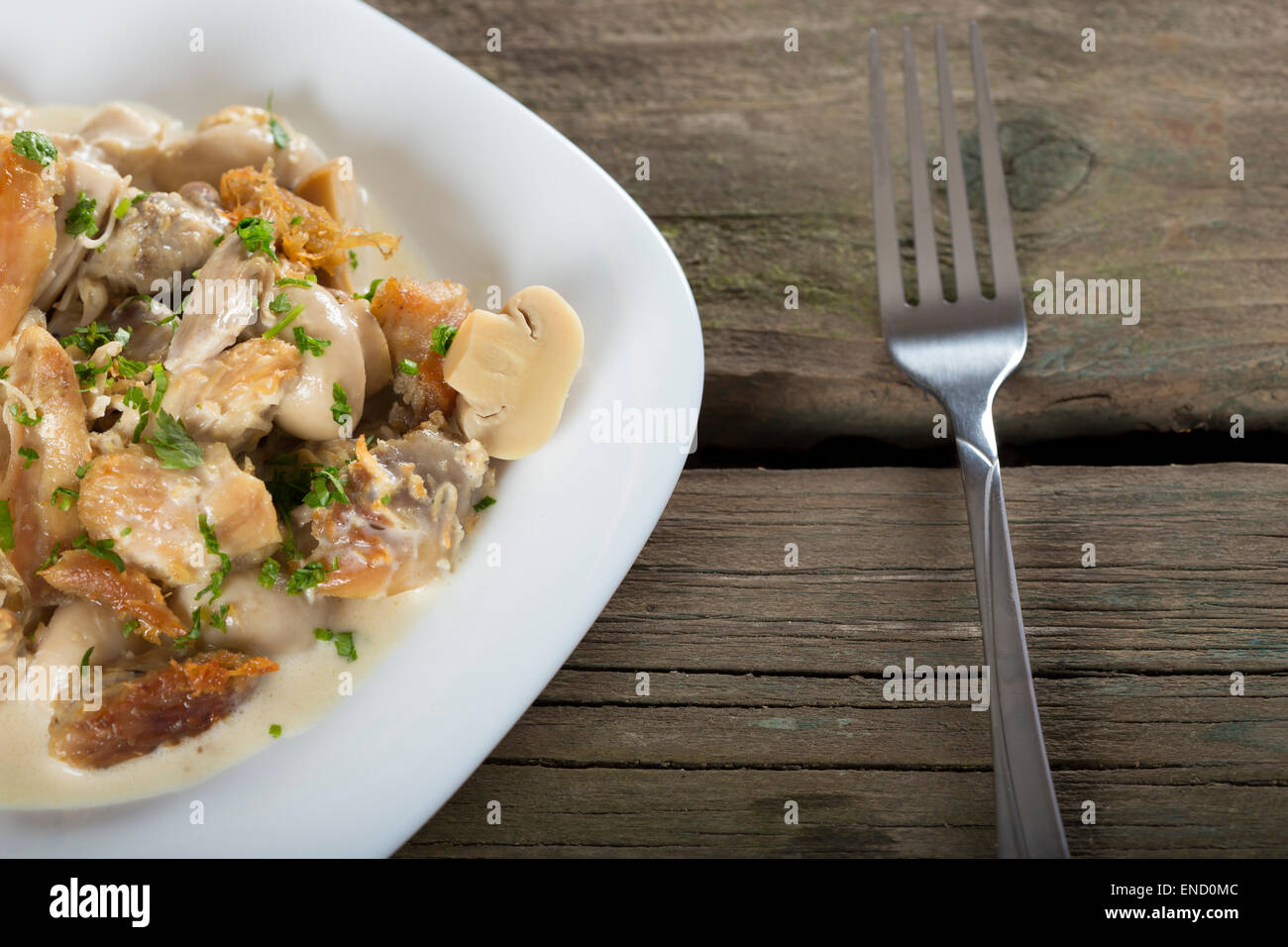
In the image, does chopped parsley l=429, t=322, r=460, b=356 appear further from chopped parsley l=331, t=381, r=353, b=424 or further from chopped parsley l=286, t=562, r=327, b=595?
chopped parsley l=286, t=562, r=327, b=595

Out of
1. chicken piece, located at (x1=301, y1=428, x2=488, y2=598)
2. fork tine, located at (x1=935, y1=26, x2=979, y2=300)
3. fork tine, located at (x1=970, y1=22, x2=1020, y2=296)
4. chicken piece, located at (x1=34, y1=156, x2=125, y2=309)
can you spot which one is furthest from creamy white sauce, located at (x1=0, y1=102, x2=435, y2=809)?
fork tine, located at (x1=970, y1=22, x2=1020, y2=296)

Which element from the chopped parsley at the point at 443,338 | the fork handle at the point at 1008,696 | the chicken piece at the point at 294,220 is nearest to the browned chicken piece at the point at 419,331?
the chopped parsley at the point at 443,338

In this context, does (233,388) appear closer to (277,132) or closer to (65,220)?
(65,220)

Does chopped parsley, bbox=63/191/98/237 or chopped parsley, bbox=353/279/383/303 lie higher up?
chopped parsley, bbox=63/191/98/237

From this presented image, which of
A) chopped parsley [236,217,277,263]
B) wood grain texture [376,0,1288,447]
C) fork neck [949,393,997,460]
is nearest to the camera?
chopped parsley [236,217,277,263]

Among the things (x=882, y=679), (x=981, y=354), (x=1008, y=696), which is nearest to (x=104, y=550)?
(x=882, y=679)

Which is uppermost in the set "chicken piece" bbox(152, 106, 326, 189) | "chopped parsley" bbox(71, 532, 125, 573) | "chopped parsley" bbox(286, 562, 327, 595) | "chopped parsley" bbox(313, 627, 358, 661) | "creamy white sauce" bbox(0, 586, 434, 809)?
"chicken piece" bbox(152, 106, 326, 189)
